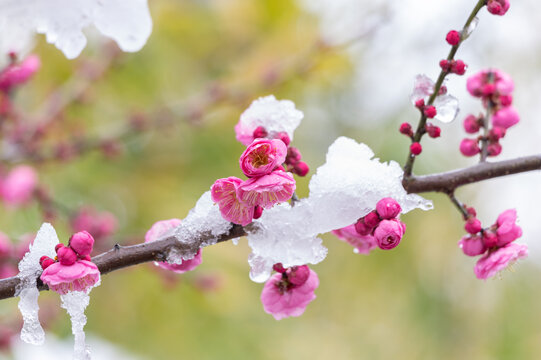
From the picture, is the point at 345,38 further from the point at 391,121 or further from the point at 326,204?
the point at 326,204

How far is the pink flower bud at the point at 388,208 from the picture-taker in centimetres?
66

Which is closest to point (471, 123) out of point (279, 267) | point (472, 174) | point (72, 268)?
point (472, 174)

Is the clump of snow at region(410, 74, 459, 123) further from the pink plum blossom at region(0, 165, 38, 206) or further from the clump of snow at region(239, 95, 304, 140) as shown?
the pink plum blossom at region(0, 165, 38, 206)

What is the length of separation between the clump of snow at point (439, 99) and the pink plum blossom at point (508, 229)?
15 centimetres

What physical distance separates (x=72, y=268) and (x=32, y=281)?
6cm

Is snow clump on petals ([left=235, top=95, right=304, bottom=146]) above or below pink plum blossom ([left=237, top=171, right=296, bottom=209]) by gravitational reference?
above

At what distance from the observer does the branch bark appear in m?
0.67

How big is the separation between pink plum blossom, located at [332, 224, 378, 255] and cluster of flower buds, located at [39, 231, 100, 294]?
0.31m

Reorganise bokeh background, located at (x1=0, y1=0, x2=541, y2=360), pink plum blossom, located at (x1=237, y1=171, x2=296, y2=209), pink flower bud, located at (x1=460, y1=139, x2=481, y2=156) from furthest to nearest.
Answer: bokeh background, located at (x1=0, y1=0, x2=541, y2=360), pink flower bud, located at (x1=460, y1=139, x2=481, y2=156), pink plum blossom, located at (x1=237, y1=171, x2=296, y2=209)

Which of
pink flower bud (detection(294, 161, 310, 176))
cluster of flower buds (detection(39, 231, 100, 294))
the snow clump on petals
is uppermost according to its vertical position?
the snow clump on petals

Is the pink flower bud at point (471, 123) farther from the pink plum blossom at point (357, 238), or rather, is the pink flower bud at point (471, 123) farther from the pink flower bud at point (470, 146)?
the pink plum blossom at point (357, 238)

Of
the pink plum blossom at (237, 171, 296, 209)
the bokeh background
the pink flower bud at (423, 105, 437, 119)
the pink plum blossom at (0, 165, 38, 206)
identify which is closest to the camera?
the pink plum blossom at (237, 171, 296, 209)

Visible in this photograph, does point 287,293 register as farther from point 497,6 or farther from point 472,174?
point 497,6

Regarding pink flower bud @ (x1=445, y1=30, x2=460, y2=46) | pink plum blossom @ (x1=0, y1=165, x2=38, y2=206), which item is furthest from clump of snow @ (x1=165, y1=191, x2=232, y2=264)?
pink plum blossom @ (x1=0, y1=165, x2=38, y2=206)
